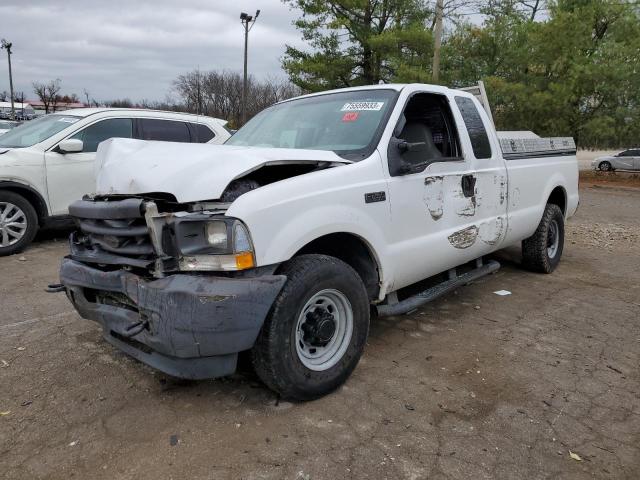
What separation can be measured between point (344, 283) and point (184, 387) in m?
1.23

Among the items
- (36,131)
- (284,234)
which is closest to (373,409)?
(284,234)

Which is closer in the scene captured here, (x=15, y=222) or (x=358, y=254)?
(x=358, y=254)

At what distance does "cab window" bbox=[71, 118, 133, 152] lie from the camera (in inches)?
283

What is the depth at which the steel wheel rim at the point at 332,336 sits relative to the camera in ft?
9.97

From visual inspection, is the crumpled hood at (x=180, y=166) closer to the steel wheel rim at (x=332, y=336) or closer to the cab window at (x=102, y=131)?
the steel wheel rim at (x=332, y=336)

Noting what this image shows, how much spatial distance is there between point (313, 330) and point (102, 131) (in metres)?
5.72

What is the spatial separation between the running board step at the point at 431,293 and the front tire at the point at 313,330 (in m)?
0.41

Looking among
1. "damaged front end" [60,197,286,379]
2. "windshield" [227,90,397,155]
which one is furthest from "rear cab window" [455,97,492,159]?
"damaged front end" [60,197,286,379]

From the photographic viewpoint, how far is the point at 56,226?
694 centimetres

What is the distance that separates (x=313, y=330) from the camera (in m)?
3.05

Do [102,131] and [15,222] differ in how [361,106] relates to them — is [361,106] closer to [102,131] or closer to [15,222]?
[102,131]

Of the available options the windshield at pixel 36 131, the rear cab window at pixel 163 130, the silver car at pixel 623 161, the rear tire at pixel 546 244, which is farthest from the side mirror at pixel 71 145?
the silver car at pixel 623 161

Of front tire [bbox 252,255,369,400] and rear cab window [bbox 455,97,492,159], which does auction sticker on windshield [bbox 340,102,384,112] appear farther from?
front tire [bbox 252,255,369,400]

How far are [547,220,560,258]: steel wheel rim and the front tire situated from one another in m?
3.84
